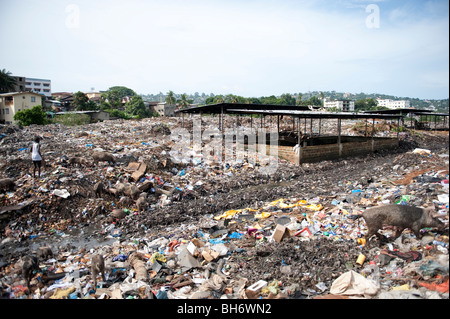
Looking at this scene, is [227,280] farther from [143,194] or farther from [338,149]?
[338,149]

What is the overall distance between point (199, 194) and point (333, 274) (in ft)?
16.8

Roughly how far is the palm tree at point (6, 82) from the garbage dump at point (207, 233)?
25187 mm

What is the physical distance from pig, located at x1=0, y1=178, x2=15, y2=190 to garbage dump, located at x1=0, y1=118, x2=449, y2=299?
24 millimetres

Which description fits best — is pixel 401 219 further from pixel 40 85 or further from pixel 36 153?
pixel 40 85

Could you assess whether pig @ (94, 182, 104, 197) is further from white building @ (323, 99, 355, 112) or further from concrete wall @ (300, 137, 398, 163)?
white building @ (323, 99, 355, 112)

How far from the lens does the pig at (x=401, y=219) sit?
364cm

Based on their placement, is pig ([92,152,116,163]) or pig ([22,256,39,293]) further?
pig ([92,152,116,163])

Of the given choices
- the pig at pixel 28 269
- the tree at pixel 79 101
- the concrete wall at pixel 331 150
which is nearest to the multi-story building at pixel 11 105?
the tree at pixel 79 101

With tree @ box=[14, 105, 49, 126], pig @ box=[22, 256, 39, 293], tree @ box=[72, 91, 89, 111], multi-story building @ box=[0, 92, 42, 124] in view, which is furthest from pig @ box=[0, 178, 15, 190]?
tree @ box=[72, 91, 89, 111]

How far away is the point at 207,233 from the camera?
5.57m

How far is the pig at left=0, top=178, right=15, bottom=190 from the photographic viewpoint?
287 inches

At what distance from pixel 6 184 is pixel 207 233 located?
220 inches

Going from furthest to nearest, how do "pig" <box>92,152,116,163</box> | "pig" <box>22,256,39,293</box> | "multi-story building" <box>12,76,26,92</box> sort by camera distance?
"multi-story building" <box>12,76,26,92</box>, "pig" <box>92,152,116,163</box>, "pig" <box>22,256,39,293</box>

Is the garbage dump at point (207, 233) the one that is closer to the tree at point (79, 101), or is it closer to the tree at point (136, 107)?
the tree at point (79, 101)
